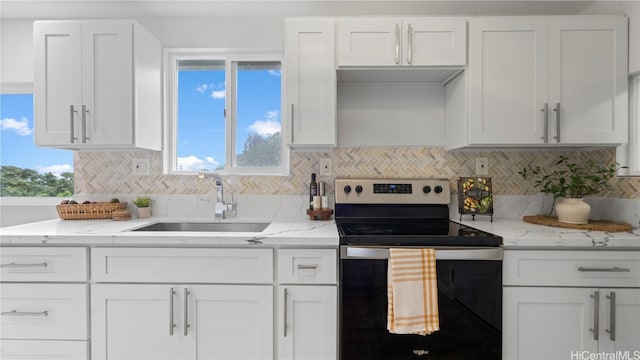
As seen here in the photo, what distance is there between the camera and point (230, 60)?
2.28m

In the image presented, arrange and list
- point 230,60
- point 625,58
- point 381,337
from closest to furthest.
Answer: point 381,337, point 625,58, point 230,60

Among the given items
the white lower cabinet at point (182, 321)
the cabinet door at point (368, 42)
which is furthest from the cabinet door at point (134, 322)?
the cabinet door at point (368, 42)

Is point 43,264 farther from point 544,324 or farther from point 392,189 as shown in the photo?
point 544,324

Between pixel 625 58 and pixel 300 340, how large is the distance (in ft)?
7.49

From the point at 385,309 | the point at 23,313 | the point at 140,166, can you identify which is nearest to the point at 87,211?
the point at 140,166

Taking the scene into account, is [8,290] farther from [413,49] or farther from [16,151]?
[413,49]

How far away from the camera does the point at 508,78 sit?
1836mm

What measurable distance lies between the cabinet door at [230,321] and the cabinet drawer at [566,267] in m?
1.15

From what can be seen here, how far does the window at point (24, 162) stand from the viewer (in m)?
2.37

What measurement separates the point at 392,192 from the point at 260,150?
0.96m

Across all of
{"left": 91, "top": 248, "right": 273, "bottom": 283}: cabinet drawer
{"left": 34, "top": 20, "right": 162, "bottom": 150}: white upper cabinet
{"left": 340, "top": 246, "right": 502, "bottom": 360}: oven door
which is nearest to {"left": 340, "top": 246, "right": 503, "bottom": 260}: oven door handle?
{"left": 340, "top": 246, "right": 502, "bottom": 360}: oven door

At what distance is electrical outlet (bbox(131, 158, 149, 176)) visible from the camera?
88.4 inches

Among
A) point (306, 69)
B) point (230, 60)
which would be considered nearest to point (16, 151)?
point (230, 60)

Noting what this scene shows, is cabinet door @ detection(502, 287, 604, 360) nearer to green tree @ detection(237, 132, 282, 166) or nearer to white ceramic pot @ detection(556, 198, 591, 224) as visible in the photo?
white ceramic pot @ detection(556, 198, 591, 224)
